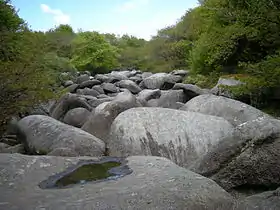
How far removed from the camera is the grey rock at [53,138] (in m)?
7.57

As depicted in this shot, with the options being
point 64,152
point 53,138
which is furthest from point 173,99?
point 64,152

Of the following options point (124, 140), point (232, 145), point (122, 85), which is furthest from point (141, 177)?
point (122, 85)

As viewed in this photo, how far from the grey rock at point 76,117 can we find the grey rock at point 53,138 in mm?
1910

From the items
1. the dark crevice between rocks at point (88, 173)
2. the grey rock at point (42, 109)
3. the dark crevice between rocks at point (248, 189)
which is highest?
the grey rock at point (42, 109)

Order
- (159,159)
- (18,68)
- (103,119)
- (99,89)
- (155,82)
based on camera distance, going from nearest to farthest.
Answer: (159,159) < (18,68) < (103,119) < (99,89) < (155,82)

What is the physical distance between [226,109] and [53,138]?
442 centimetres

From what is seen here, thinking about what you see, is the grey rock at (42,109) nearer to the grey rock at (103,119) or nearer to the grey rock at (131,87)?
the grey rock at (103,119)

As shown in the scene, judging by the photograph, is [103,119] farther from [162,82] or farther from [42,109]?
[162,82]

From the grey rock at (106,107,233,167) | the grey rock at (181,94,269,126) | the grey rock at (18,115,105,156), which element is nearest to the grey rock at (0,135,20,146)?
the grey rock at (18,115,105,156)

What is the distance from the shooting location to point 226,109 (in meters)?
9.10

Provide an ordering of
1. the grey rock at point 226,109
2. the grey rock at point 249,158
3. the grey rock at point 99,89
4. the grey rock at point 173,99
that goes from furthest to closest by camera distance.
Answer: the grey rock at point 99,89, the grey rock at point 173,99, the grey rock at point 226,109, the grey rock at point 249,158

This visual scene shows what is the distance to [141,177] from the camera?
4719mm

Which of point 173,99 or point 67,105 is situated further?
point 173,99

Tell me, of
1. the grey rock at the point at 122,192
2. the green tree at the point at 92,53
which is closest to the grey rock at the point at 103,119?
the grey rock at the point at 122,192
